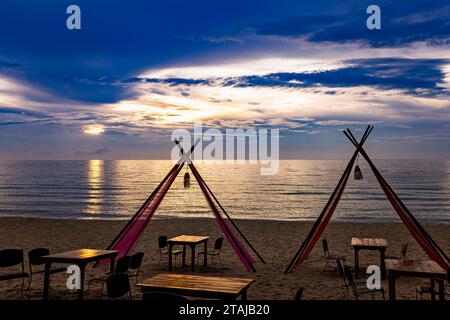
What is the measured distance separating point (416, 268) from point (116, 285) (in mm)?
5011

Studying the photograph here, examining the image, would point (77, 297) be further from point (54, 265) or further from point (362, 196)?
point (362, 196)

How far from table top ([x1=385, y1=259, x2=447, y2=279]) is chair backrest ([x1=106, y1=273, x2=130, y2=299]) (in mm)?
4413

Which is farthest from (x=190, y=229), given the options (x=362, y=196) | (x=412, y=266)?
(x=362, y=196)

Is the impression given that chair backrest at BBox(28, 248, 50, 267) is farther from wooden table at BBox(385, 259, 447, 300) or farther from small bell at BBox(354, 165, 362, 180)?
small bell at BBox(354, 165, 362, 180)

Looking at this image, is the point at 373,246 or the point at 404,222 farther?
the point at 404,222

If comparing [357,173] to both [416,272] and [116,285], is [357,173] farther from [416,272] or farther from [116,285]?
[116,285]

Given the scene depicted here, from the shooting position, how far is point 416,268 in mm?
7160

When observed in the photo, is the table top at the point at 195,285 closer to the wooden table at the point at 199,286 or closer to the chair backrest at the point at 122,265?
the wooden table at the point at 199,286

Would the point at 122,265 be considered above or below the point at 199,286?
below

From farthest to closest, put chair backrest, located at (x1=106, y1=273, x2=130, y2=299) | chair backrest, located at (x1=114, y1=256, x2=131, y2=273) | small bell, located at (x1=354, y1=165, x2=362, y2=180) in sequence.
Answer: small bell, located at (x1=354, y1=165, x2=362, y2=180) → chair backrest, located at (x1=114, y1=256, x2=131, y2=273) → chair backrest, located at (x1=106, y1=273, x2=130, y2=299)

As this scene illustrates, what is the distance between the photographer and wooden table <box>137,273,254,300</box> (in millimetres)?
5809

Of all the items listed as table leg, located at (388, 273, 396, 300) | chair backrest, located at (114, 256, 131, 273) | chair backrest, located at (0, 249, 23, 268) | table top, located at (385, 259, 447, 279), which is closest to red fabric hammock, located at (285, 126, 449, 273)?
table top, located at (385, 259, 447, 279)

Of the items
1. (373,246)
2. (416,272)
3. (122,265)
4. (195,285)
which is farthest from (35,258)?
(373,246)
